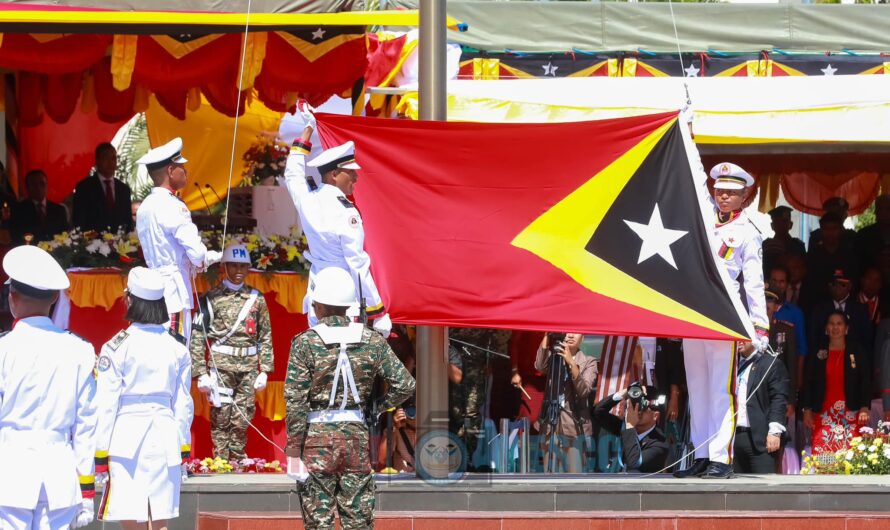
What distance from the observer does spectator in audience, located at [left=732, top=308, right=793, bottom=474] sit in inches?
465

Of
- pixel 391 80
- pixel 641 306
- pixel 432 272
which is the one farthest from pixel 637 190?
pixel 391 80

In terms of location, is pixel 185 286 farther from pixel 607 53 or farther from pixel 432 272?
pixel 607 53

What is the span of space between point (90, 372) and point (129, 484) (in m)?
1.35

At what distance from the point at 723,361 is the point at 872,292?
4030 mm

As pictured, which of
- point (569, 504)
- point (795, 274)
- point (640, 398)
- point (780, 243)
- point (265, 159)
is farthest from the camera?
point (780, 243)

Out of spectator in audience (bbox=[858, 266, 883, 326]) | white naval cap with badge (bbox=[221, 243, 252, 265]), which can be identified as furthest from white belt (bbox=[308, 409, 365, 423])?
spectator in audience (bbox=[858, 266, 883, 326])

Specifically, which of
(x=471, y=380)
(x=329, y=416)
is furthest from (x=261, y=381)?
(x=329, y=416)

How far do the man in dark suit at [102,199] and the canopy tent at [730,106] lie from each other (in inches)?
128

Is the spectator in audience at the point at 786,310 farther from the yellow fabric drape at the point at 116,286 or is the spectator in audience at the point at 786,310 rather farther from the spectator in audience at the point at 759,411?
the yellow fabric drape at the point at 116,286

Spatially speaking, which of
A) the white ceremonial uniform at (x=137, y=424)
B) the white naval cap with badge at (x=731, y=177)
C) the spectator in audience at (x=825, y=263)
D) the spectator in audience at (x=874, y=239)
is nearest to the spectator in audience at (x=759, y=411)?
the white naval cap with badge at (x=731, y=177)

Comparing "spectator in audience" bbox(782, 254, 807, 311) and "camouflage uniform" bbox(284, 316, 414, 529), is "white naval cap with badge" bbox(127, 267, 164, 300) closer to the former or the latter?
"camouflage uniform" bbox(284, 316, 414, 529)

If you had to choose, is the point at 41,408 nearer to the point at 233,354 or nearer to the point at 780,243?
the point at 233,354

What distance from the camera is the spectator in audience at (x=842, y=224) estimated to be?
15.3 metres

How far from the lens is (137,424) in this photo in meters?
9.06
